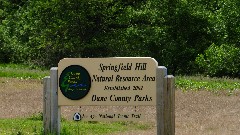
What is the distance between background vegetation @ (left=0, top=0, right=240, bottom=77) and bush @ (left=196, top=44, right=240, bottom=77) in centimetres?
96

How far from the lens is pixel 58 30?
34875 mm

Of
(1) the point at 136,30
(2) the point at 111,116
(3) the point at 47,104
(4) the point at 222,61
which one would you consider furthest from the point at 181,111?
(1) the point at 136,30

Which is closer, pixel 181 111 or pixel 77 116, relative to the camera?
pixel 77 116

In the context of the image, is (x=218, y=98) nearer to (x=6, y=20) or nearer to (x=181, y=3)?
(x=181, y=3)

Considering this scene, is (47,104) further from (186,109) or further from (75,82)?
(186,109)

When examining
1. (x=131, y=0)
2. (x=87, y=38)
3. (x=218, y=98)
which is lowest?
(x=218, y=98)

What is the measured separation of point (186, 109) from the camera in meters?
16.1

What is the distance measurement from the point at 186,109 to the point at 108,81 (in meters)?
7.02

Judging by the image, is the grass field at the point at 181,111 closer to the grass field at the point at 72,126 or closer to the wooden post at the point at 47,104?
the grass field at the point at 72,126

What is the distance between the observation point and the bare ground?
12.2 meters

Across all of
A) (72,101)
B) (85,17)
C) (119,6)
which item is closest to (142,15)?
(119,6)

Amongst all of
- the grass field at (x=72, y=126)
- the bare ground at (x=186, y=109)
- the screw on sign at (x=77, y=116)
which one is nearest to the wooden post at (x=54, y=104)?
the screw on sign at (x=77, y=116)

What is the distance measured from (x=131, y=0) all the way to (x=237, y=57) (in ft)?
32.6

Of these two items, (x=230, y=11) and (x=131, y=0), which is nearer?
(x=230, y=11)
